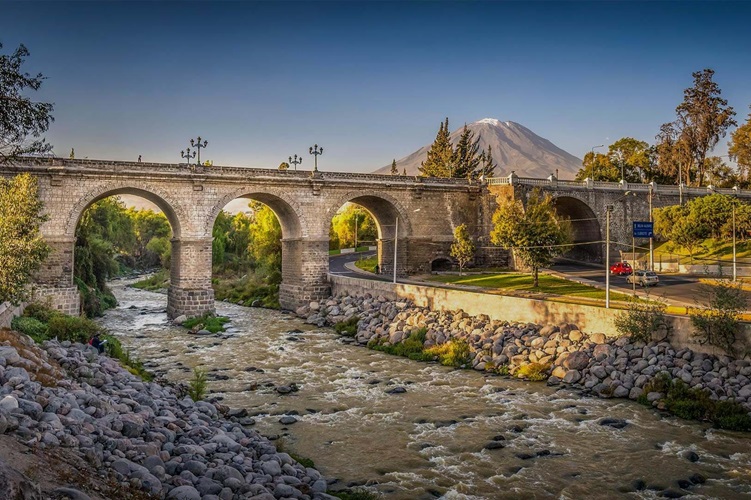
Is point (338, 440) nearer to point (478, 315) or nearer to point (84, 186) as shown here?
point (478, 315)

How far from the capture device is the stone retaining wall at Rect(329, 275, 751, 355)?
2088 centimetres

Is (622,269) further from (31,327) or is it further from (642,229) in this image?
(31,327)

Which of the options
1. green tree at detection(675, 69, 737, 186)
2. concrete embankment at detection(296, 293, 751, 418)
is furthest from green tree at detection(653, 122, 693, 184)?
concrete embankment at detection(296, 293, 751, 418)

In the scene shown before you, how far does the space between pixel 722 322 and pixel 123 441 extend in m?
18.9

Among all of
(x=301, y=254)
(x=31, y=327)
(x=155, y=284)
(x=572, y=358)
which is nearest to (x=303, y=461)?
(x=572, y=358)

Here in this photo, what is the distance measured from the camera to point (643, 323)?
21859mm

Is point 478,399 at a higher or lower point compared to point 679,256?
lower

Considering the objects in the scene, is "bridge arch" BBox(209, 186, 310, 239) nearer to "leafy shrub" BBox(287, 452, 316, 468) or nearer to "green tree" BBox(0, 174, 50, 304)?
"green tree" BBox(0, 174, 50, 304)

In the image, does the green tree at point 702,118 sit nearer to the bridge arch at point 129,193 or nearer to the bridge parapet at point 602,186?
the bridge parapet at point 602,186

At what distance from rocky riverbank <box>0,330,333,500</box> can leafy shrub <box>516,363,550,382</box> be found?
479 inches

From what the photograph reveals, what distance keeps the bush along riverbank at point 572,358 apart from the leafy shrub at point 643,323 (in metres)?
0.35

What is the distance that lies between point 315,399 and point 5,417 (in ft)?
38.4

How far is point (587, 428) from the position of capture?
16.7 m

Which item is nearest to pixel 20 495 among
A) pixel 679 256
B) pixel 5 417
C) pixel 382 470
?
pixel 5 417
